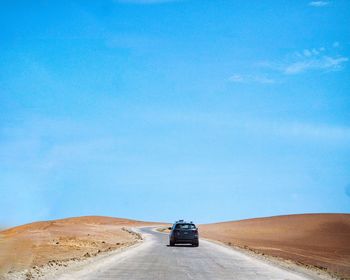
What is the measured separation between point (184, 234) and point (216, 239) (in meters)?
27.1

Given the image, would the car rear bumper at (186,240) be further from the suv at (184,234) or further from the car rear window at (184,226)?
the car rear window at (184,226)

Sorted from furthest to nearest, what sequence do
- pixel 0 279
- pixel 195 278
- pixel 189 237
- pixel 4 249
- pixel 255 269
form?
pixel 189 237
pixel 4 249
pixel 255 269
pixel 195 278
pixel 0 279

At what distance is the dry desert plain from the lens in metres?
24.0

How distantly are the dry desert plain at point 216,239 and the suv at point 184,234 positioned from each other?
4192 mm

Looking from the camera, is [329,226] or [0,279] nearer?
[0,279]

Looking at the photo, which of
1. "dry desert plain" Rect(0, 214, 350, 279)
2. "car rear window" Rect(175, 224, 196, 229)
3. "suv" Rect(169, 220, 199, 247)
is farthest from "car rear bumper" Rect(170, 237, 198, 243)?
"dry desert plain" Rect(0, 214, 350, 279)

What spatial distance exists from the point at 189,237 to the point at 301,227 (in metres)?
69.7

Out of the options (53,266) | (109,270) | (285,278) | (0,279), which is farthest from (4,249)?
(285,278)

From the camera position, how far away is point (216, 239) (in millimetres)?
63562

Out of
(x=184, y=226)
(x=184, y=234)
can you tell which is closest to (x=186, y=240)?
(x=184, y=234)

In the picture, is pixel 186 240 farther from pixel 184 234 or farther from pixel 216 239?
pixel 216 239

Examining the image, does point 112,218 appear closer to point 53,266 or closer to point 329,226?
point 329,226

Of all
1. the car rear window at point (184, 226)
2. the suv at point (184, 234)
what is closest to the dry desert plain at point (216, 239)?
the suv at point (184, 234)

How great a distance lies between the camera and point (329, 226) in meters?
98.2
